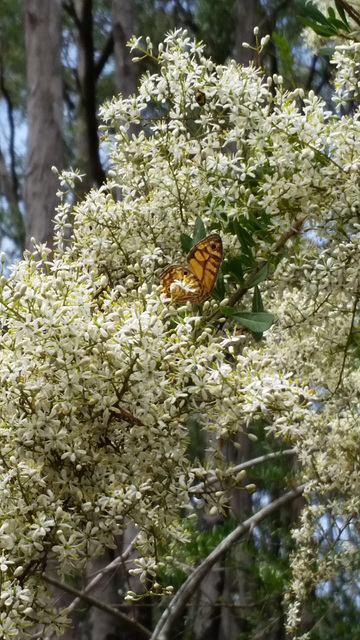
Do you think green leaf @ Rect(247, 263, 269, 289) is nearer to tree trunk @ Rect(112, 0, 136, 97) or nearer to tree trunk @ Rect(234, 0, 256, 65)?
tree trunk @ Rect(112, 0, 136, 97)

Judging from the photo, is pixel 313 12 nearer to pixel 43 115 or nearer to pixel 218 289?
pixel 218 289

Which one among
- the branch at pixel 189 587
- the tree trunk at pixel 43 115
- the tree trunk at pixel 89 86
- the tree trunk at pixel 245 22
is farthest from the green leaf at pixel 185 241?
the tree trunk at pixel 245 22

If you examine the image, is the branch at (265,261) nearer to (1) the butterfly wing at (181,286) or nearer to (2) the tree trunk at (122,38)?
(1) the butterfly wing at (181,286)

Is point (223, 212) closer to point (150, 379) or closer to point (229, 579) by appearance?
point (150, 379)

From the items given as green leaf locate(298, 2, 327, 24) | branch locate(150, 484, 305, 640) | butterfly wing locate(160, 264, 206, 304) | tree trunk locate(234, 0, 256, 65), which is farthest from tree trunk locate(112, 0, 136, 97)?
butterfly wing locate(160, 264, 206, 304)

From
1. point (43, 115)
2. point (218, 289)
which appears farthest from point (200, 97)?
point (43, 115)

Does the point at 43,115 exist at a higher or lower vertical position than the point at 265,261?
higher
